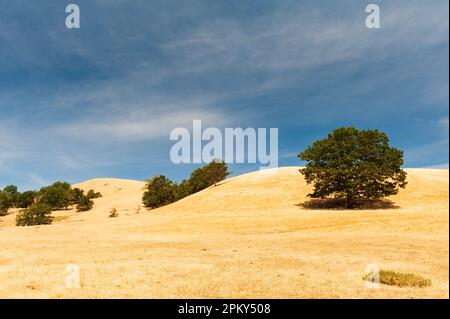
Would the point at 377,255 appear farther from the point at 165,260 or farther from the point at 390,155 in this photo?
the point at 390,155

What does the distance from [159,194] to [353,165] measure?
241 feet

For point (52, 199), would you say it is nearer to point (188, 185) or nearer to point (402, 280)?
point (188, 185)

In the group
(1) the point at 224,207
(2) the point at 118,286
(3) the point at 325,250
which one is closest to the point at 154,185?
(1) the point at 224,207

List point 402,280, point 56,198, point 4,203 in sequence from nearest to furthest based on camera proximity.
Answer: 1. point 402,280
2. point 56,198
3. point 4,203

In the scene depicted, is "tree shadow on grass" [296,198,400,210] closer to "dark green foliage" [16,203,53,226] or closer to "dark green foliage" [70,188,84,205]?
"dark green foliage" [16,203,53,226]

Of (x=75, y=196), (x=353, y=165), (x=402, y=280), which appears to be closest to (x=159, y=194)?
(x=75, y=196)

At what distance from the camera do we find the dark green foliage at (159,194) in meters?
125

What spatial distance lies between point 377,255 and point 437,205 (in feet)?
142

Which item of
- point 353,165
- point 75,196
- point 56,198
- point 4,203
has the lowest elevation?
point 4,203

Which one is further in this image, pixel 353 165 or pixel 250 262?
pixel 353 165

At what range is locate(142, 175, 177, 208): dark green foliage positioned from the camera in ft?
409

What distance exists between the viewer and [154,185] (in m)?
129

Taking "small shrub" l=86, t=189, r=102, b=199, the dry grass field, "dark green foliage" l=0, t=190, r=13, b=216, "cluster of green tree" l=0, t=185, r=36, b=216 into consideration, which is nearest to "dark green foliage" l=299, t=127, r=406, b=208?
the dry grass field

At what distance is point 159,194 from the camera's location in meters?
125
